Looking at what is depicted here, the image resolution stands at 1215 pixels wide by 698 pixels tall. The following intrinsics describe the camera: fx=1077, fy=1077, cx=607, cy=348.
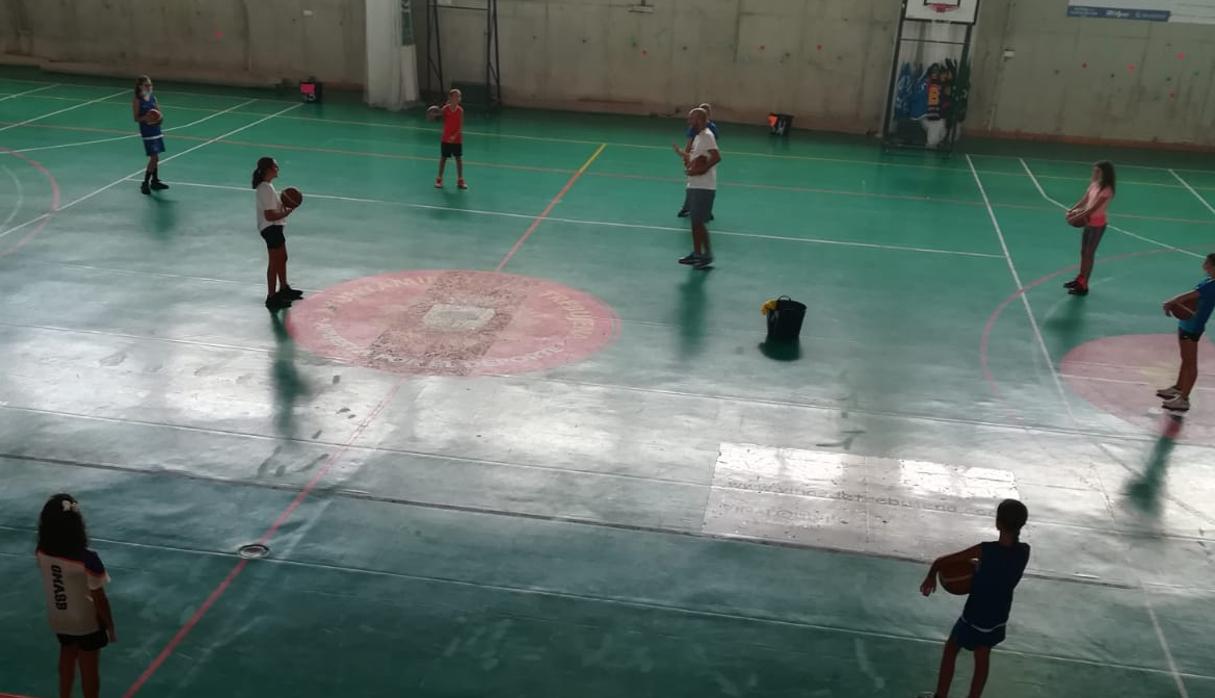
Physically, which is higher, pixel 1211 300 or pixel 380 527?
pixel 1211 300

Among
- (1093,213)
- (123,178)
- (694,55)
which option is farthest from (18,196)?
(1093,213)

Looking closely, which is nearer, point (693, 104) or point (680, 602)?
point (680, 602)

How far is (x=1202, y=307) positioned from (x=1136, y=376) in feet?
5.57

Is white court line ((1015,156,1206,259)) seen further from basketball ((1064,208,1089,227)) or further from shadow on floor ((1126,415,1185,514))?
shadow on floor ((1126,415,1185,514))

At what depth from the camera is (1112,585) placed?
865 centimetres

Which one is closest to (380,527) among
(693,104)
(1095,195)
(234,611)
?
(234,611)

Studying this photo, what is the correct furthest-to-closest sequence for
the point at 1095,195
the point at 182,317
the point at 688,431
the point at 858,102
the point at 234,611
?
the point at 858,102
the point at 1095,195
the point at 182,317
the point at 688,431
the point at 234,611

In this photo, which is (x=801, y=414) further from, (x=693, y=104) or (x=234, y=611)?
(x=693, y=104)

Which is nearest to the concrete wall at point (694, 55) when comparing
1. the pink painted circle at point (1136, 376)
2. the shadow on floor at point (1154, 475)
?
the pink painted circle at point (1136, 376)

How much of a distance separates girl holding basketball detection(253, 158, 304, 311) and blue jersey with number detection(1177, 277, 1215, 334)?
1041cm

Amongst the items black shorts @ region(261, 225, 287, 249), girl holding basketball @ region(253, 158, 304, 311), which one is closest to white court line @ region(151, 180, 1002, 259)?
girl holding basketball @ region(253, 158, 304, 311)

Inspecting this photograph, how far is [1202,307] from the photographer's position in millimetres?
11258

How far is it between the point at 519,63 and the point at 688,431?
65.1ft

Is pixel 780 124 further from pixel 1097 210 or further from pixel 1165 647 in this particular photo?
pixel 1165 647
